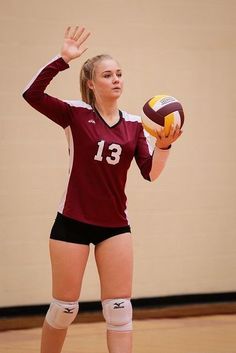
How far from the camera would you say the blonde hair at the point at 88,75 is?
3120 millimetres

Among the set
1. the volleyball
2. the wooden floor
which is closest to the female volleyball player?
the volleyball

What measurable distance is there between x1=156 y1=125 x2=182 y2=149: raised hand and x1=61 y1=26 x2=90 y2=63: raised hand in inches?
23.2

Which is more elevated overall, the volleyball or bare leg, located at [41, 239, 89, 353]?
the volleyball

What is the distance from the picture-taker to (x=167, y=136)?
2.88m

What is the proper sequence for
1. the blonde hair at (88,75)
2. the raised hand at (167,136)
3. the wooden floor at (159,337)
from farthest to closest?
1. the wooden floor at (159,337)
2. the blonde hair at (88,75)
3. the raised hand at (167,136)

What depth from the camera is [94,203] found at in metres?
3.02

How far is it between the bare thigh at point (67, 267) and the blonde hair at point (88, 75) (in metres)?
0.79

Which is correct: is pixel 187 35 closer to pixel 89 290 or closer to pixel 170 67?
pixel 170 67

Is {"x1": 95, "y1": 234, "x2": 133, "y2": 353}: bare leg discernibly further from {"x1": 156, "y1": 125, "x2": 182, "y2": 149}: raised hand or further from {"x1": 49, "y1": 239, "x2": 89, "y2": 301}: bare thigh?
{"x1": 156, "y1": 125, "x2": 182, "y2": 149}: raised hand

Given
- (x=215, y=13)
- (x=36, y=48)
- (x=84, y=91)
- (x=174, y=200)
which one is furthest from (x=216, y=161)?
(x=84, y=91)

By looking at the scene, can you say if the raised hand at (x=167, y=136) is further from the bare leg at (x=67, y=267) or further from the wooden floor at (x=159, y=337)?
the wooden floor at (x=159, y=337)

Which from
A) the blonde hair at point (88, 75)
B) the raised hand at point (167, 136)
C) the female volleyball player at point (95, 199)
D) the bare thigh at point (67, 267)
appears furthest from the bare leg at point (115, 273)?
the blonde hair at point (88, 75)

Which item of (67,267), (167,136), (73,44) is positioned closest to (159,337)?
(67,267)

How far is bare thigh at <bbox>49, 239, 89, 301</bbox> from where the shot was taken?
3.00 meters
